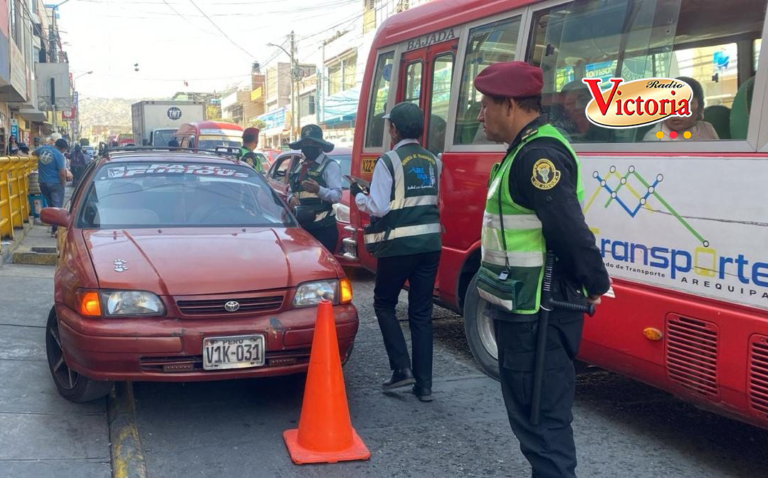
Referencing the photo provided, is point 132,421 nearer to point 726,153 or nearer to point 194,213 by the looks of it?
point 194,213

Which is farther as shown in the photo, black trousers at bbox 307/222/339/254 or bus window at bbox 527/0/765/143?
black trousers at bbox 307/222/339/254

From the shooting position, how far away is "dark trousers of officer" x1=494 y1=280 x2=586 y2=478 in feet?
9.20

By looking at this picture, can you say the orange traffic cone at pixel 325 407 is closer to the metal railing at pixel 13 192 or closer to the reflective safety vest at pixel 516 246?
the reflective safety vest at pixel 516 246

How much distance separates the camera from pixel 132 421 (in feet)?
14.3

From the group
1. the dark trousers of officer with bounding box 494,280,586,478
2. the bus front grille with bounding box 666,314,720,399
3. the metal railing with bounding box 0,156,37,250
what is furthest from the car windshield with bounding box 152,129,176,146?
the dark trousers of officer with bounding box 494,280,586,478

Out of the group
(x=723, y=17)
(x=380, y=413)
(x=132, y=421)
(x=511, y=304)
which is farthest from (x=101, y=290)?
(x=723, y=17)

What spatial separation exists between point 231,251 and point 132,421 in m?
1.14

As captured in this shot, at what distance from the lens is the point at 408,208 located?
4.59 meters

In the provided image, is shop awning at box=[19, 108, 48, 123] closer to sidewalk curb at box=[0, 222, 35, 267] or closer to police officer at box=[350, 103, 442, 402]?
sidewalk curb at box=[0, 222, 35, 267]

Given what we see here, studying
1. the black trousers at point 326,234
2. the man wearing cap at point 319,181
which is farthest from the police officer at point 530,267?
the black trousers at point 326,234

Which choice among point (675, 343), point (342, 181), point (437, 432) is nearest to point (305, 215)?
point (437, 432)

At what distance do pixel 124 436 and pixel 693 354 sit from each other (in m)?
2.98

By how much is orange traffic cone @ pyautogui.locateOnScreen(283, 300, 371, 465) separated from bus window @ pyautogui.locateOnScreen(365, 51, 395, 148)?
10.7 ft

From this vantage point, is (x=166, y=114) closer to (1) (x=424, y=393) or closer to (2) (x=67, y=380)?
(2) (x=67, y=380)
